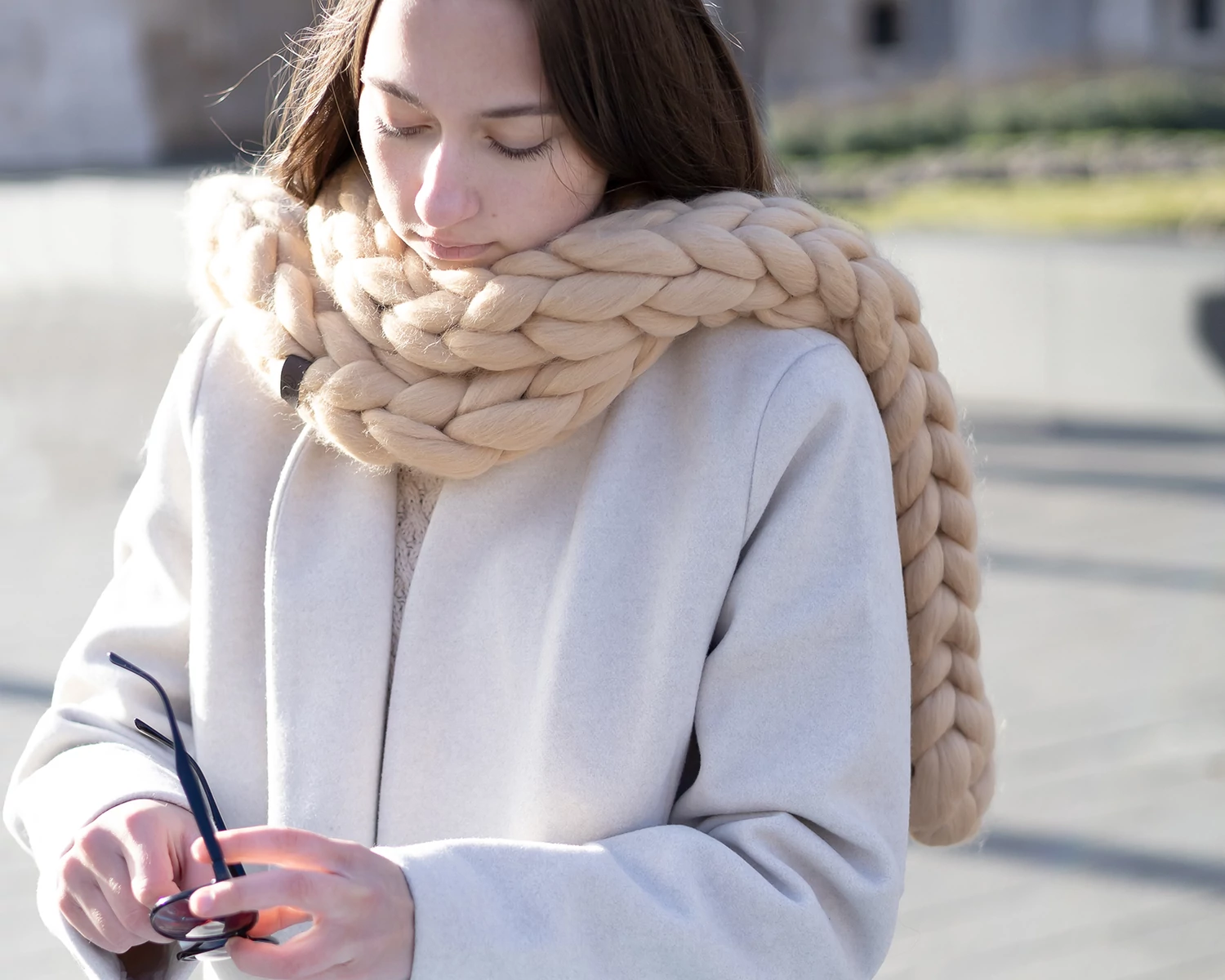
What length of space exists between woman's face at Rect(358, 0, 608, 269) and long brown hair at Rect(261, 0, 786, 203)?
0.08 ft

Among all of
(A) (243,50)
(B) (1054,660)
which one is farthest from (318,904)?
(A) (243,50)

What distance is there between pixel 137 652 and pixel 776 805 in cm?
68

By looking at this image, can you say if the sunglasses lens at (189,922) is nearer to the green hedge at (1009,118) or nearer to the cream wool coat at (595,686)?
the cream wool coat at (595,686)

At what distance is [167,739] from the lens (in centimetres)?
147

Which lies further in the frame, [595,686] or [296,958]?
[595,686]

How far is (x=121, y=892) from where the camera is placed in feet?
4.31

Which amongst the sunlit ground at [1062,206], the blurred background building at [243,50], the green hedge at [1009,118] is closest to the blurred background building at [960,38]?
the blurred background building at [243,50]

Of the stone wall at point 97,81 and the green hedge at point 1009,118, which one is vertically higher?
the stone wall at point 97,81

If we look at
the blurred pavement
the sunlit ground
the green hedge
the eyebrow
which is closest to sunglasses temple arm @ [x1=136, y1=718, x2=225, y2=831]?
the eyebrow

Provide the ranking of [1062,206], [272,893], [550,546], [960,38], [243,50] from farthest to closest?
1. [243,50]
2. [960,38]
3. [1062,206]
4. [550,546]
5. [272,893]

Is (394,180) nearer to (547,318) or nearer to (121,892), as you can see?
(547,318)

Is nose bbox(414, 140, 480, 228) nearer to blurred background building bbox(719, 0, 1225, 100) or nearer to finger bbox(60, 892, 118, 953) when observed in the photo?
finger bbox(60, 892, 118, 953)

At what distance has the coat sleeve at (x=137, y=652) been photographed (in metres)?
1.49

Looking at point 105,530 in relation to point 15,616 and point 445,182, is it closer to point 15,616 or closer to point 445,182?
point 15,616
